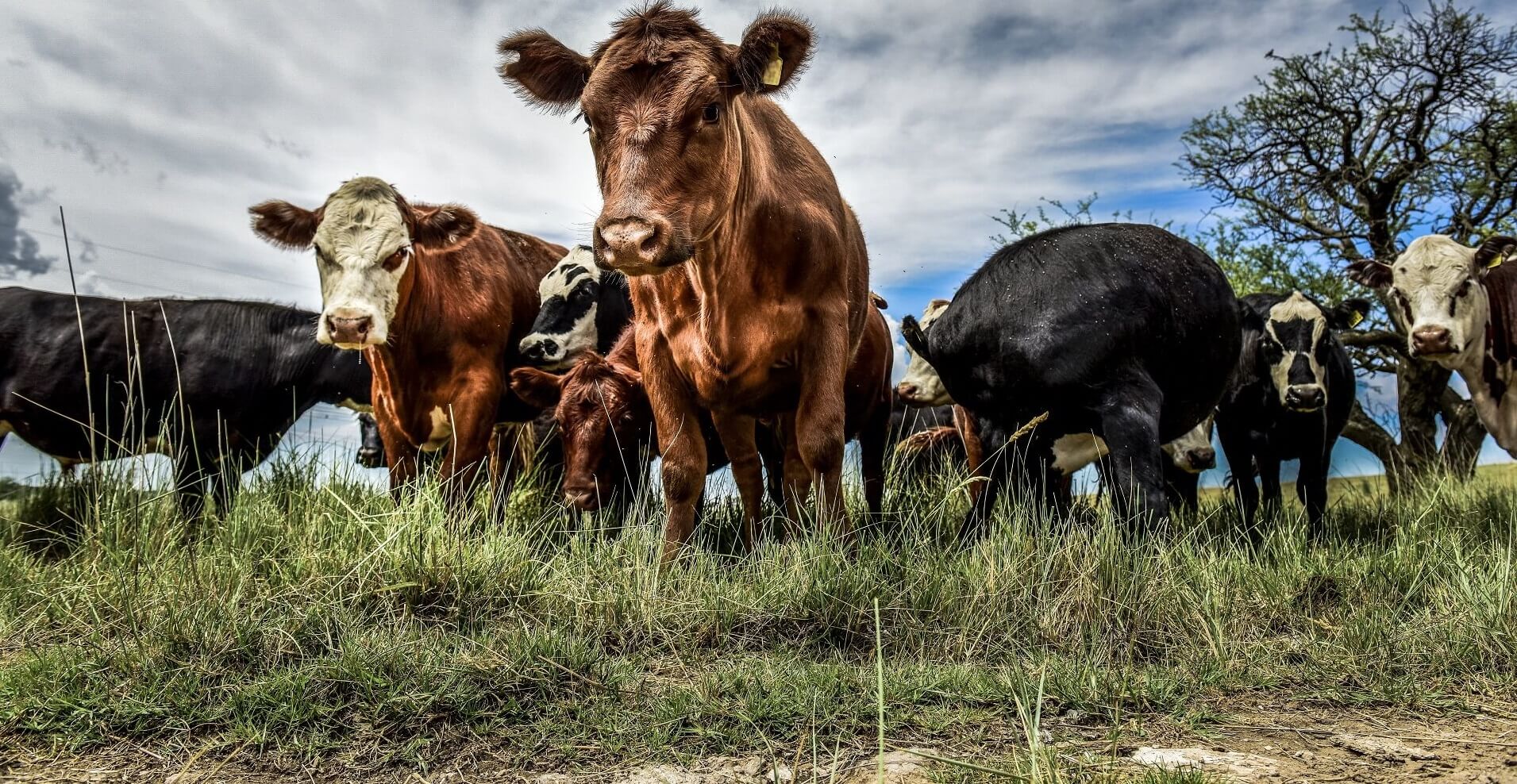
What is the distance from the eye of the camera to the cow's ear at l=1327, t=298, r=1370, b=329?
27.5ft

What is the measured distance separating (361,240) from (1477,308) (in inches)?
343

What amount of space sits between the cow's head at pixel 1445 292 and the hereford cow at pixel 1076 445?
1.85m

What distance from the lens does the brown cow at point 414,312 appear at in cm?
585

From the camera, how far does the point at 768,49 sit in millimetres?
4391

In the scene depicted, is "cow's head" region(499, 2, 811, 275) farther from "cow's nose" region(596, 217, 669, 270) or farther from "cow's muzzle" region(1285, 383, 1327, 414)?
"cow's muzzle" region(1285, 383, 1327, 414)

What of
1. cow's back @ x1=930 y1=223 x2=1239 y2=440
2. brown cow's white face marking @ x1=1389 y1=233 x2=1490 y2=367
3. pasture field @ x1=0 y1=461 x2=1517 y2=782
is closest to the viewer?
pasture field @ x1=0 y1=461 x2=1517 y2=782

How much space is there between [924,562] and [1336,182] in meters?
13.9

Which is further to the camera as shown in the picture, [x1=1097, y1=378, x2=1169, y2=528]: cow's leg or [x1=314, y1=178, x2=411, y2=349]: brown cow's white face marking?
[x1=314, y1=178, x2=411, y2=349]: brown cow's white face marking

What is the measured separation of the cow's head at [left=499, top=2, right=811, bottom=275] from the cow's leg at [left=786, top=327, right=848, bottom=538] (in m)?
0.90

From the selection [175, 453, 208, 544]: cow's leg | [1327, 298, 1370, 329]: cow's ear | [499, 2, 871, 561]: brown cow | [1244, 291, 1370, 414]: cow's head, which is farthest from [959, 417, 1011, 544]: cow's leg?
[175, 453, 208, 544]: cow's leg

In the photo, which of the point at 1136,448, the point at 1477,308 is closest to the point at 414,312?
the point at 1136,448

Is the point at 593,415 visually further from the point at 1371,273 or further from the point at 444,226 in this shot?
the point at 1371,273

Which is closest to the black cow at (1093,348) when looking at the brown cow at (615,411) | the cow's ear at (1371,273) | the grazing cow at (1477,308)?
the brown cow at (615,411)

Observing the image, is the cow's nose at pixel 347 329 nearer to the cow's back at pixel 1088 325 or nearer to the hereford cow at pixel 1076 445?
the cow's back at pixel 1088 325
